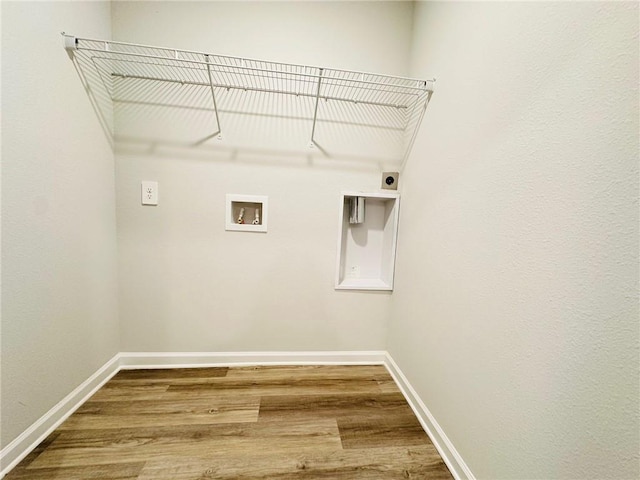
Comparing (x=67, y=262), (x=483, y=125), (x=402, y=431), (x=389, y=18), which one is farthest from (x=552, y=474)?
(x=389, y=18)

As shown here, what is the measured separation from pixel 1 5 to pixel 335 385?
226 centimetres

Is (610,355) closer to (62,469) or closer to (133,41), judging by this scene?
(62,469)

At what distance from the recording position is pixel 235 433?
1.06 m

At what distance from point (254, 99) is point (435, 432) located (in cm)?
211

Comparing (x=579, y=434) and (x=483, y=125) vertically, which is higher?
(x=483, y=125)

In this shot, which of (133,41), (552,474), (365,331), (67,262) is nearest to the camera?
(552,474)

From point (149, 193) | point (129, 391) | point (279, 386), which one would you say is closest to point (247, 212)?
point (149, 193)

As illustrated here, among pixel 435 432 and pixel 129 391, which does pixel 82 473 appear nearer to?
pixel 129 391

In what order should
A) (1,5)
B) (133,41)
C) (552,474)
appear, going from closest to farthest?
(552,474) → (1,5) → (133,41)

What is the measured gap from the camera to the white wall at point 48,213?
0.85m

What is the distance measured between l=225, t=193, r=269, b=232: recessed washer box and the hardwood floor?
99 centimetres

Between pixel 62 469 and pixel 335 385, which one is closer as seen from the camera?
pixel 62 469

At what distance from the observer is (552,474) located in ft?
1.99

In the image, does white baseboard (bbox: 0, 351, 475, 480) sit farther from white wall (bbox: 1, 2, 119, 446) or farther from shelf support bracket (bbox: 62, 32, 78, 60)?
shelf support bracket (bbox: 62, 32, 78, 60)
